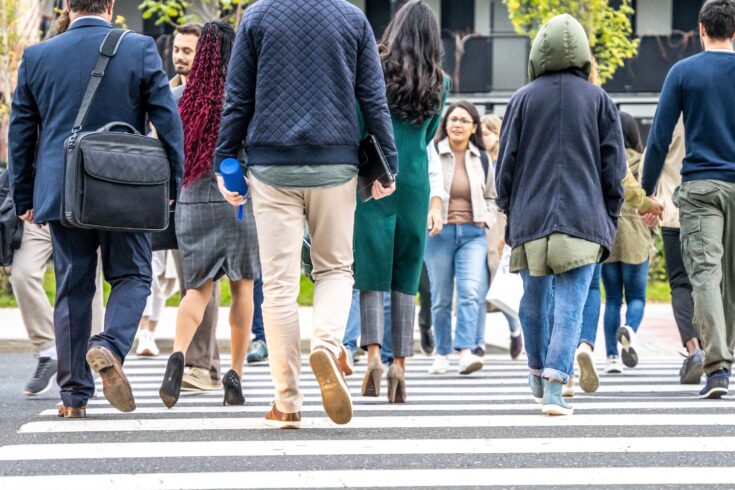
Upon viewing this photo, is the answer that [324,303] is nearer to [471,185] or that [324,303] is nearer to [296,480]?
[296,480]

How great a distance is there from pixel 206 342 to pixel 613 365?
133 inches

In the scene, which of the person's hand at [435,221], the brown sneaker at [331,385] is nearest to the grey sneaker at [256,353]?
the person's hand at [435,221]

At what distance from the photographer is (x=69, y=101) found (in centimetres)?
648

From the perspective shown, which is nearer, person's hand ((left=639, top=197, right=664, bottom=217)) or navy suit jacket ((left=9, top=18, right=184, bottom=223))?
navy suit jacket ((left=9, top=18, right=184, bottom=223))

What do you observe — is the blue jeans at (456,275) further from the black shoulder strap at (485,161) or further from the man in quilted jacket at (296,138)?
the man in quilted jacket at (296,138)

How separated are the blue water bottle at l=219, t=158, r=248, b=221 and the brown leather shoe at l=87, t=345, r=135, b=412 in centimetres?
94

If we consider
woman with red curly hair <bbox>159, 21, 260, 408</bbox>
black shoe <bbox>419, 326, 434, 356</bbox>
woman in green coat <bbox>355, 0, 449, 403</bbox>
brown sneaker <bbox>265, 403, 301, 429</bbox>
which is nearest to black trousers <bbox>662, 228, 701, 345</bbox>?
woman in green coat <bbox>355, 0, 449, 403</bbox>

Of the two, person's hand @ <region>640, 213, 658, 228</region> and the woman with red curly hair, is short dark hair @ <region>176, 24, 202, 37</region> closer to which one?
the woman with red curly hair

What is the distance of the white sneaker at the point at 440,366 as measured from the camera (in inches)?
386

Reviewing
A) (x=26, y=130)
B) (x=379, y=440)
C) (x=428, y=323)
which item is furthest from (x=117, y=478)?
(x=428, y=323)

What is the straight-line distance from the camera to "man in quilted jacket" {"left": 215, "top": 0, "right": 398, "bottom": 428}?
6.04 metres

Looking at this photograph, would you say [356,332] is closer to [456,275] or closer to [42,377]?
[456,275]

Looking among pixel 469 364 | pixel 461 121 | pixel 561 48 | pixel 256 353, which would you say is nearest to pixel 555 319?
pixel 561 48

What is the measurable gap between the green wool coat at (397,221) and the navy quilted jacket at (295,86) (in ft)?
3.44
